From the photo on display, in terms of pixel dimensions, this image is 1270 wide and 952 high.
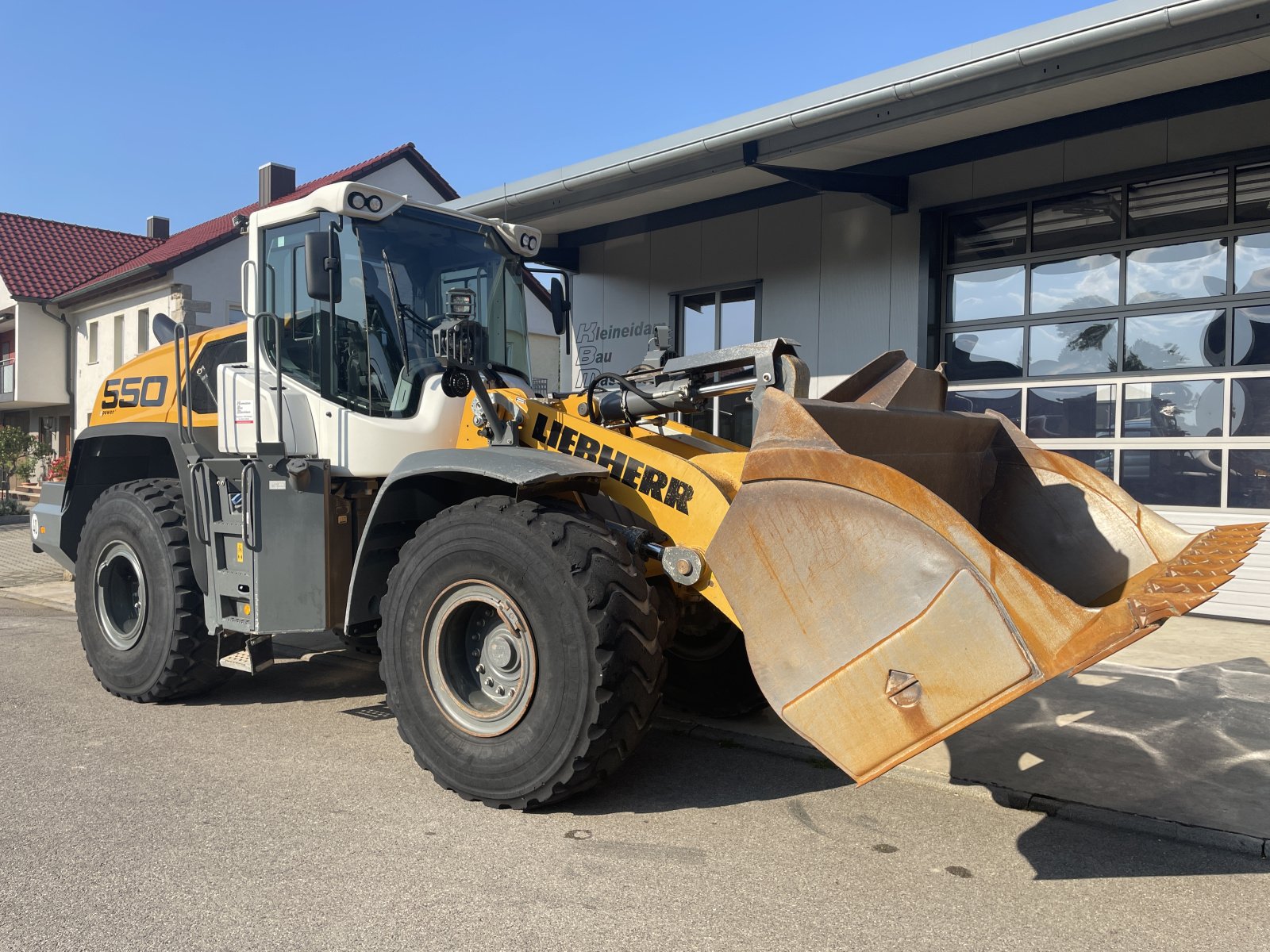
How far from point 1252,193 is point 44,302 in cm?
2988

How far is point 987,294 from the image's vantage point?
9961mm

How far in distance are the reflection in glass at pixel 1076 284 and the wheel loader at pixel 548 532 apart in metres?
5.44

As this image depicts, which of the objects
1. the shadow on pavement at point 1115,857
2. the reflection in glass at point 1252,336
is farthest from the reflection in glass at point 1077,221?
the shadow on pavement at point 1115,857

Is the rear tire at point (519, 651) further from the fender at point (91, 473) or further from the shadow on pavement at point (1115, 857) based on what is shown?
the fender at point (91, 473)

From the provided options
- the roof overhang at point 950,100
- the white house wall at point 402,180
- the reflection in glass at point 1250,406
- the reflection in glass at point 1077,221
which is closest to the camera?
the roof overhang at point 950,100

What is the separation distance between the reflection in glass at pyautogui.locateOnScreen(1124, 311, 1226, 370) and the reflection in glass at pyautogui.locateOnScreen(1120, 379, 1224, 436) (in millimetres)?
184

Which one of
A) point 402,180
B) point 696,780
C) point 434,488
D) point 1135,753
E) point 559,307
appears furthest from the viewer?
point 402,180

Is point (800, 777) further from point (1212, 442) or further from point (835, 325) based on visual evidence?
point (835, 325)

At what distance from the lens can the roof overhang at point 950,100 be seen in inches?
268

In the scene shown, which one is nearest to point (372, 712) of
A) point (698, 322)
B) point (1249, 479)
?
point (1249, 479)

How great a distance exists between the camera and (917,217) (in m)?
10.2

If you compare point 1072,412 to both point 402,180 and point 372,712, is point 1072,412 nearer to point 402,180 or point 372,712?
point 372,712

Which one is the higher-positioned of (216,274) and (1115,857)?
Answer: (216,274)

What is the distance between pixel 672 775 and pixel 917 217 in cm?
741
